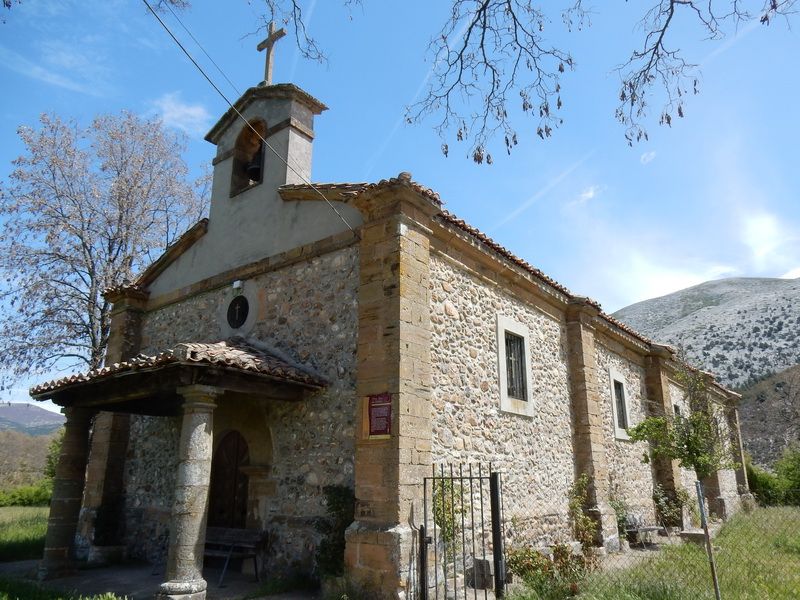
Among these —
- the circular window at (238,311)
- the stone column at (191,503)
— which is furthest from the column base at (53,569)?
the circular window at (238,311)

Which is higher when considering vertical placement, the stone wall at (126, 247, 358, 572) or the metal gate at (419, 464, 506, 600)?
the stone wall at (126, 247, 358, 572)

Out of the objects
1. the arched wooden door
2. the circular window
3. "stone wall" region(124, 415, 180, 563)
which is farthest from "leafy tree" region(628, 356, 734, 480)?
"stone wall" region(124, 415, 180, 563)

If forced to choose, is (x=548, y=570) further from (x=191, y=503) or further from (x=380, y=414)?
(x=191, y=503)

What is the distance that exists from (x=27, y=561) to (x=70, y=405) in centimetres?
415

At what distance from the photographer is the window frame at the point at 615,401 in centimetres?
1316

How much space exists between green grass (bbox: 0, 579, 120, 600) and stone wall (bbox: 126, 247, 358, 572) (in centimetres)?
217

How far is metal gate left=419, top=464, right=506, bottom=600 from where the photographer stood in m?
6.29

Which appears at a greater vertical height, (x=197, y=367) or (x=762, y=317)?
(x=762, y=317)

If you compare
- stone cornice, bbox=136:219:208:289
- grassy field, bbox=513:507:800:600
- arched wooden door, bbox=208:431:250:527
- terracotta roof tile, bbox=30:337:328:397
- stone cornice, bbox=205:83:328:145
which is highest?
stone cornice, bbox=205:83:328:145

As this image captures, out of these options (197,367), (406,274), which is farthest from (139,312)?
(406,274)

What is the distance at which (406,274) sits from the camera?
24.1 feet

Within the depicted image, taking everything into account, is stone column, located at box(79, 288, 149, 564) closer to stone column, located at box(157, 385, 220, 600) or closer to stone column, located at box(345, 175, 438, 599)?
A: stone column, located at box(157, 385, 220, 600)

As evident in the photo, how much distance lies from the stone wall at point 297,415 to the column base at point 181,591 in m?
1.57

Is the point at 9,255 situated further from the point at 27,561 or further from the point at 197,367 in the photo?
the point at 197,367
